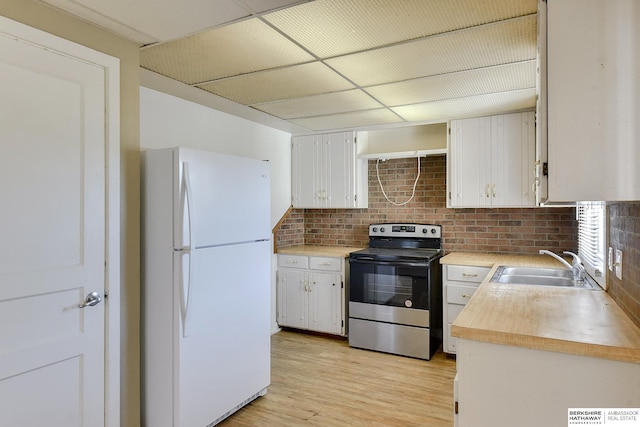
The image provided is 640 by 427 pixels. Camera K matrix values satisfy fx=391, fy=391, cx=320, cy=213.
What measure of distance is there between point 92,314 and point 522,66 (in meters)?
2.73

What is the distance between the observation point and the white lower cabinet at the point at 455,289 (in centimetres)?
329

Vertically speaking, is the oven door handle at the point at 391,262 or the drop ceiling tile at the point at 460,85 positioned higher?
the drop ceiling tile at the point at 460,85

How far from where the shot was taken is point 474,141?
355 cm

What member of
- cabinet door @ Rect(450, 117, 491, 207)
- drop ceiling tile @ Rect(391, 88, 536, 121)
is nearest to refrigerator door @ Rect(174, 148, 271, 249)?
drop ceiling tile @ Rect(391, 88, 536, 121)

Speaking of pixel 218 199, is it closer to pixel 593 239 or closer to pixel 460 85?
pixel 460 85

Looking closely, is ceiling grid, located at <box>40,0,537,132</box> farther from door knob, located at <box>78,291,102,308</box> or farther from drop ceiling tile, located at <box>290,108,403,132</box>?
door knob, located at <box>78,291,102,308</box>

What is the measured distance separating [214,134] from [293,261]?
154 cm

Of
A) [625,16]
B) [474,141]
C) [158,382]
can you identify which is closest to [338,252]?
[474,141]

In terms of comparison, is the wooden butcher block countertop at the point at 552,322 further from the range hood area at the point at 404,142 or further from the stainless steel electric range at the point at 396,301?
the range hood area at the point at 404,142

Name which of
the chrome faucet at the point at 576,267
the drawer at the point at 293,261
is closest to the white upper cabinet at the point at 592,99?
the chrome faucet at the point at 576,267

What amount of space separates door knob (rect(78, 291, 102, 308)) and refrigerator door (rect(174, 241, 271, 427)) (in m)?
0.38

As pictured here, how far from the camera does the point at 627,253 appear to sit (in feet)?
5.56

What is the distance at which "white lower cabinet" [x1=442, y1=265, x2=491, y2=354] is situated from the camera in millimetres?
3287

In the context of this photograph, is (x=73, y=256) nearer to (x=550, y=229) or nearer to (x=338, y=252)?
(x=338, y=252)
